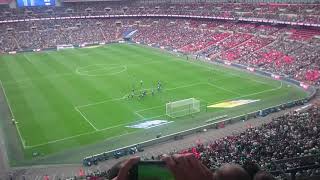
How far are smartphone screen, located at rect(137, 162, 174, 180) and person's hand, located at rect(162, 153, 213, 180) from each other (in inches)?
11.6

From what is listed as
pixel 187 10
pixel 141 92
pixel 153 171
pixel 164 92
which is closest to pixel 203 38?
pixel 187 10

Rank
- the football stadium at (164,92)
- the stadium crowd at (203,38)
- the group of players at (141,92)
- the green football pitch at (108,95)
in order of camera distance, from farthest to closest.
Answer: the stadium crowd at (203,38) < the group of players at (141,92) < the green football pitch at (108,95) < the football stadium at (164,92)

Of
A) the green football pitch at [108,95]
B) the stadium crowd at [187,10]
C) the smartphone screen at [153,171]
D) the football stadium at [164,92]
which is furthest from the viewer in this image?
the stadium crowd at [187,10]

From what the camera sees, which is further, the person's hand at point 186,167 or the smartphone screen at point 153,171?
the smartphone screen at point 153,171

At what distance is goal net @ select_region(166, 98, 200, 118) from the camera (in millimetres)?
38812

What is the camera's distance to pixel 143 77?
178 feet

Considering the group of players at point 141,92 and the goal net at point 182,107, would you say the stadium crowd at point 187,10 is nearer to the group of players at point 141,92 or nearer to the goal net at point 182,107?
the group of players at point 141,92

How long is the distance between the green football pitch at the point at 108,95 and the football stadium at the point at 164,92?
186 millimetres

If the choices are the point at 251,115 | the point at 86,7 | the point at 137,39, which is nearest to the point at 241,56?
the point at 251,115

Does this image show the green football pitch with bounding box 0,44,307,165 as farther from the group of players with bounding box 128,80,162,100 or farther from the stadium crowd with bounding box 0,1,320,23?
the stadium crowd with bounding box 0,1,320,23

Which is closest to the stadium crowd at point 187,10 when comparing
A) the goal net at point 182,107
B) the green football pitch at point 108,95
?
the green football pitch at point 108,95

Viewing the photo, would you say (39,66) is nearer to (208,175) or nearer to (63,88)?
(63,88)

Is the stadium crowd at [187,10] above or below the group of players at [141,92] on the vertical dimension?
above

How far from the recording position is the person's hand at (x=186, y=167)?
3.07 m
